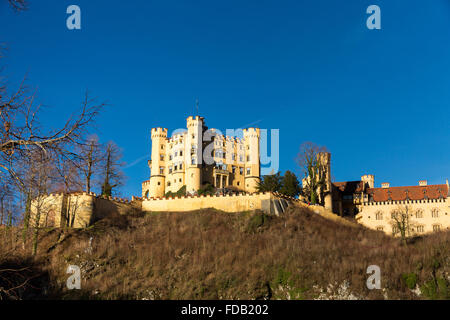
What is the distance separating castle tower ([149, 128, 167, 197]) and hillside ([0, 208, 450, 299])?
29593 mm

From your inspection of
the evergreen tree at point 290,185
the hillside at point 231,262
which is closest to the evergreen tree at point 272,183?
the evergreen tree at point 290,185

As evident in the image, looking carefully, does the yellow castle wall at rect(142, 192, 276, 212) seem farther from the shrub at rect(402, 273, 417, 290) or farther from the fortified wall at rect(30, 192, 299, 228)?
the shrub at rect(402, 273, 417, 290)

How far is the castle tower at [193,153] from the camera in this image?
252ft

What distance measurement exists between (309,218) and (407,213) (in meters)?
22.8

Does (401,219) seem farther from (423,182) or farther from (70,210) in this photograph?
(70,210)

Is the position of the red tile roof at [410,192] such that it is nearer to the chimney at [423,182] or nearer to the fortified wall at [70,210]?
the chimney at [423,182]

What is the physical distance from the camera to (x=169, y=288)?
37.9m

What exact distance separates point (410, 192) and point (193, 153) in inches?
1571

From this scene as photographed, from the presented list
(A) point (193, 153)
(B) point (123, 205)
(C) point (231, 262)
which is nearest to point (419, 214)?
(C) point (231, 262)

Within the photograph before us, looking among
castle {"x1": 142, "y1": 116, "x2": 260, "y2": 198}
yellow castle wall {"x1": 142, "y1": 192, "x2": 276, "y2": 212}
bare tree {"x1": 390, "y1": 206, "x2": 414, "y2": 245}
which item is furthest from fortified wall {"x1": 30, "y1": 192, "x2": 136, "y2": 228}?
bare tree {"x1": 390, "y1": 206, "x2": 414, "y2": 245}

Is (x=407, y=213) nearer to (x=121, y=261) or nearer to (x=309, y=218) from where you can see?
(x=309, y=218)

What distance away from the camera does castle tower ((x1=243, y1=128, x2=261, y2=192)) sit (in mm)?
82438
